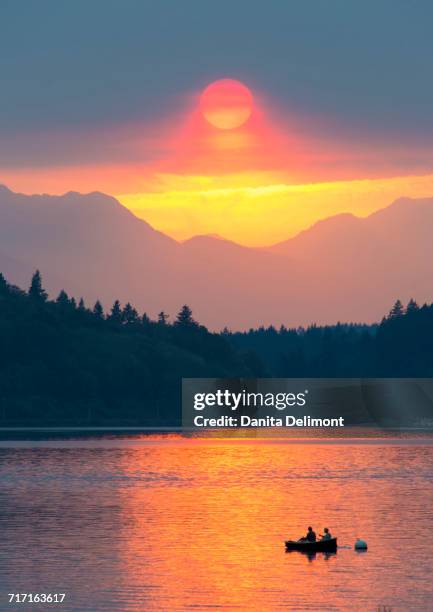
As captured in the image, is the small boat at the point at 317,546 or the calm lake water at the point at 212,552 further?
the small boat at the point at 317,546

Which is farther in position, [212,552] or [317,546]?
[212,552]

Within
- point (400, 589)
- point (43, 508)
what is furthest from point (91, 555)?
point (43, 508)

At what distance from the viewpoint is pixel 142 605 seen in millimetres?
95000

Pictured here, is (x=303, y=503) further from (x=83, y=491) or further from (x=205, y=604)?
(x=205, y=604)

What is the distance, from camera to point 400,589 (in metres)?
102

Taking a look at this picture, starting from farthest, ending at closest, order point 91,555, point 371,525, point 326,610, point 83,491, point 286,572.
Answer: point 83,491
point 371,525
point 91,555
point 286,572
point 326,610

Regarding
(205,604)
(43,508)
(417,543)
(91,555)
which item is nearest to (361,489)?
(43,508)

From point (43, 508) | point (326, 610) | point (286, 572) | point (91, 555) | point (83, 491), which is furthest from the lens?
point (83, 491)

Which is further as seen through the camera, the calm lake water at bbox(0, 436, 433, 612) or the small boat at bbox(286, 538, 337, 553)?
the small boat at bbox(286, 538, 337, 553)

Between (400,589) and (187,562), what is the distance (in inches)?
784

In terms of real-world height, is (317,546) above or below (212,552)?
above

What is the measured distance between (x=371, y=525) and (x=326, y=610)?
167 ft

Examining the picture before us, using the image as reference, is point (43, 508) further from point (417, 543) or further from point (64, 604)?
point (64, 604)

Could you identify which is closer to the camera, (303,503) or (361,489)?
(303,503)
